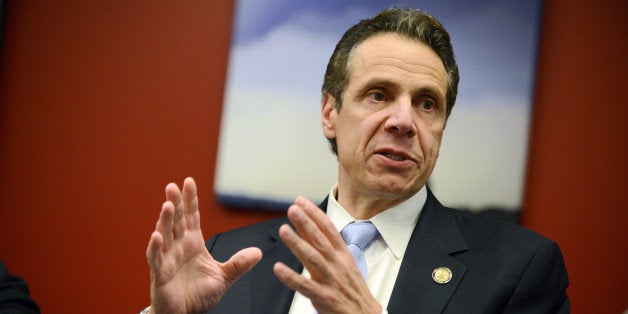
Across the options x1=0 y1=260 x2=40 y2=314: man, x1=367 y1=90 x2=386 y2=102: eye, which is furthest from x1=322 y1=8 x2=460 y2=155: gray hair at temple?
x1=0 y1=260 x2=40 y2=314: man

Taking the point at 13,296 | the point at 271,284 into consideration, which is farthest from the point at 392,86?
the point at 13,296

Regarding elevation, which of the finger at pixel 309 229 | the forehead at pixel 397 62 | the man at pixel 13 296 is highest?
the forehead at pixel 397 62

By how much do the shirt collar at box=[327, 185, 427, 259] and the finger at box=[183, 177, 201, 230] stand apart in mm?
507

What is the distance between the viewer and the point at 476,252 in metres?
1.68

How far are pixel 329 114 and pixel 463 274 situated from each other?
25.4 inches

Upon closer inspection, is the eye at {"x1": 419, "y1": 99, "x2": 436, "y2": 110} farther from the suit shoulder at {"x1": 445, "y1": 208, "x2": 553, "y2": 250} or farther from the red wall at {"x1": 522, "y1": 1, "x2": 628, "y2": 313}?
the red wall at {"x1": 522, "y1": 1, "x2": 628, "y2": 313}

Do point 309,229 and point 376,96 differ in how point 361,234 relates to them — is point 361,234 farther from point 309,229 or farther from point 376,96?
point 309,229

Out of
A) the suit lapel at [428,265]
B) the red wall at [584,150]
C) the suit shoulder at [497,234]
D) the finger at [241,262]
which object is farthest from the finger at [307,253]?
the red wall at [584,150]

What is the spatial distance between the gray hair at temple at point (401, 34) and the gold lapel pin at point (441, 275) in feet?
1.55

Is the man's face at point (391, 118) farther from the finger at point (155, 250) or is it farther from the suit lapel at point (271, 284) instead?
the finger at point (155, 250)

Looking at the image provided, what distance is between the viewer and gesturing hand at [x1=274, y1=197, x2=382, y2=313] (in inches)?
48.4

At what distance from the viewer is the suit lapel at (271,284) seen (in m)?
1.73

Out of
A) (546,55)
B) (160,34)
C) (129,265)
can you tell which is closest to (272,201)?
(129,265)

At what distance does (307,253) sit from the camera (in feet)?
4.04
